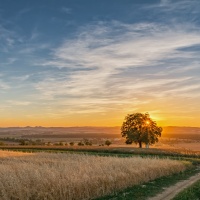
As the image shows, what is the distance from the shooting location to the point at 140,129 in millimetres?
99625

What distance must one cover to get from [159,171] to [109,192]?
35.1ft

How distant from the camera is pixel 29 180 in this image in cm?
1948

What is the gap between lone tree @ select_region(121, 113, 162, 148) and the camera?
98.9 m

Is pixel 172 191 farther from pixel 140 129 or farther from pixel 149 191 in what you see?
pixel 140 129

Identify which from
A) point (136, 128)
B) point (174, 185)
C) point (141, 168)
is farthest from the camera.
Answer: point (136, 128)

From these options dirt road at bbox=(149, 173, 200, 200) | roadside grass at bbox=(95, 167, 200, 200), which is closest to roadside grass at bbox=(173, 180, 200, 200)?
roadside grass at bbox=(95, 167, 200, 200)

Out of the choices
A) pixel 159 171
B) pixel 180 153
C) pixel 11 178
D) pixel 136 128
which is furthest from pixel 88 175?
pixel 136 128

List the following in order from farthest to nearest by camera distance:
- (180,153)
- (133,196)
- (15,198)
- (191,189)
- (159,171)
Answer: (180,153) → (159,171) → (191,189) → (133,196) → (15,198)

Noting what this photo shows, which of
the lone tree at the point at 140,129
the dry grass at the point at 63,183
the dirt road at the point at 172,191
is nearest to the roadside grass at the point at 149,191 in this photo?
the dirt road at the point at 172,191

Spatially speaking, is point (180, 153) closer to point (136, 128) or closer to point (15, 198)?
point (136, 128)

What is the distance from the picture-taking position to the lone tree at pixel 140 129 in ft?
325

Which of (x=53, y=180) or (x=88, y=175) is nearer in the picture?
(x=53, y=180)

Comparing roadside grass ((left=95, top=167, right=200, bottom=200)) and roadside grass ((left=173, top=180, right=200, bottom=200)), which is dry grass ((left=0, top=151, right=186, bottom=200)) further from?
roadside grass ((left=173, top=180, right=200, bottom=200))

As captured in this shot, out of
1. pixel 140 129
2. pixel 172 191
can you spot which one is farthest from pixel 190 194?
pixel 140 129
